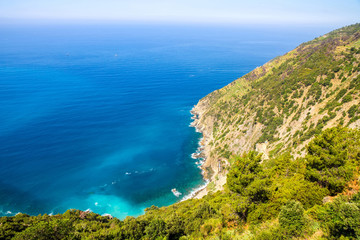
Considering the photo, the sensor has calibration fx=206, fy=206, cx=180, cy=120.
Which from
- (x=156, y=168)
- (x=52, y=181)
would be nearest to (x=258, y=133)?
(x=156, y=168)

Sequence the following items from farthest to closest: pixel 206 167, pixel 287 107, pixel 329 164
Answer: pixel 206 167 < pixel 287 107 < pixel 329 164

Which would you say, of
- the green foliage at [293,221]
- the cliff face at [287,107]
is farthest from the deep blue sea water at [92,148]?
the green foliage at [293,221]

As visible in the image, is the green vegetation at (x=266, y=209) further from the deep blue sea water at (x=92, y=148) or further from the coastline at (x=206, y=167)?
the deep blue sea water at (x=92, y=148)

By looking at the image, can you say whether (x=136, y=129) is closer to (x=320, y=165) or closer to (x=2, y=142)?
(x=2, y=142)

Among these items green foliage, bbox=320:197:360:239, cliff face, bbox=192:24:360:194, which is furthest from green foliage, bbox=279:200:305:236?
cliff face, bbox=192:24:360:194

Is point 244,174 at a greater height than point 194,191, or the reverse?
point 194,191

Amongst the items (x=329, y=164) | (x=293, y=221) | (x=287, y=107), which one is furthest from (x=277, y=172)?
(x=287, y=107)

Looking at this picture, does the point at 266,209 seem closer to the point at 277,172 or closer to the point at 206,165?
the point at 277,172
